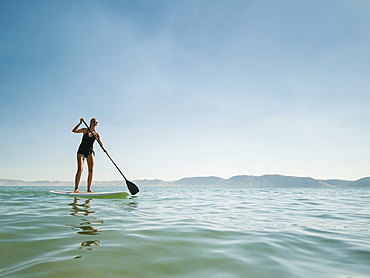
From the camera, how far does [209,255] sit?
277 cm

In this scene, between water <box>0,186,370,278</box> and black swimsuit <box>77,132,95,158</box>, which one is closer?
water <box>0,186,370,278</box>

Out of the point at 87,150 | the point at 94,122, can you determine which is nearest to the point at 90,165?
the point at 87,150

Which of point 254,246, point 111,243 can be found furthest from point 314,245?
point 111,243

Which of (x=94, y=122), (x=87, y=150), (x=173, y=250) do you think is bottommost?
(x=173, y=250)

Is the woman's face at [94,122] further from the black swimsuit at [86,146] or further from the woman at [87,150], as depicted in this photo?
the black swimsuit at [86,146]

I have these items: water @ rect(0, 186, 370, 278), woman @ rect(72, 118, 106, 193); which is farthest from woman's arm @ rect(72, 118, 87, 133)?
water @ rect(0, 186, 370, 278)

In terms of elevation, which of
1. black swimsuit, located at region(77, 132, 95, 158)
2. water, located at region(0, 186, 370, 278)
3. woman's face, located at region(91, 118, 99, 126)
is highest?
woman's face, located at region(91, 118, 99, 126)

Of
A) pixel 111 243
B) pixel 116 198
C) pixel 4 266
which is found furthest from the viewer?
pixel 116 198

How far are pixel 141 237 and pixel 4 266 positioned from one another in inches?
65.5

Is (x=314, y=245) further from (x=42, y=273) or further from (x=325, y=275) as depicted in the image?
(x=42, y=273)

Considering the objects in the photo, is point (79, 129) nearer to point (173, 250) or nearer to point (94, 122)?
point (94, 122)

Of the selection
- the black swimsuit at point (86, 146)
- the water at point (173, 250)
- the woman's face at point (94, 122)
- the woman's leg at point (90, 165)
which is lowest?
the water at point (173, 250)

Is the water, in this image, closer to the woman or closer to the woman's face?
the woman

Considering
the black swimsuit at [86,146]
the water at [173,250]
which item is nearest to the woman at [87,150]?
the black swimsuit at [86,146]
